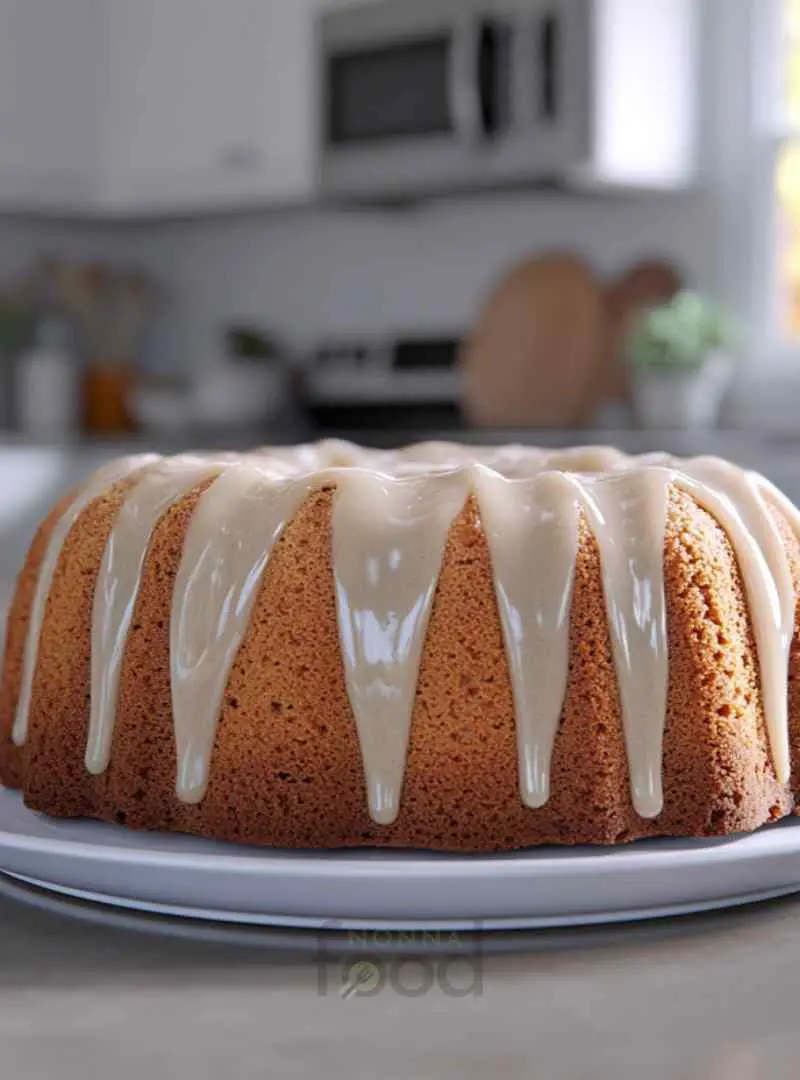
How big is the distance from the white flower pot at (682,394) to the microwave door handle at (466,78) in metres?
0.66

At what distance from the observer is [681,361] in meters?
3.46

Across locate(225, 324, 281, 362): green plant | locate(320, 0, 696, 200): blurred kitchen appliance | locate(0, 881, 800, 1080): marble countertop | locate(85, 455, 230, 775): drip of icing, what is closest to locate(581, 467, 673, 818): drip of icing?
locate(0, 881, 800, 1080): marble countertop

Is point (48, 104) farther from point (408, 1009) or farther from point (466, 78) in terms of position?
point (408, 1009)

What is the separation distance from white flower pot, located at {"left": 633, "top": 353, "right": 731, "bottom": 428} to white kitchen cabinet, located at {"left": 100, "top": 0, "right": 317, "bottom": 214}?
1.08 meters

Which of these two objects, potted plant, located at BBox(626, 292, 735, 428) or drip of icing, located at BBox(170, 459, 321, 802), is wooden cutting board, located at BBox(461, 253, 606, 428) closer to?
potted plant, located at BBox(626, 292, 735, 428)

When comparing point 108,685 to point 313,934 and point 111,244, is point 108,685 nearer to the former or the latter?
point 313,934

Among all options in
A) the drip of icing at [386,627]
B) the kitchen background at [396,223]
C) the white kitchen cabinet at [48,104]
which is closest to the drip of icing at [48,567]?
the drip of icing at [386,627]

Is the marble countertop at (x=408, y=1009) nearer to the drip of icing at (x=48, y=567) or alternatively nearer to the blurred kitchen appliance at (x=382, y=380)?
the drip of icing at (x=48, y=567)

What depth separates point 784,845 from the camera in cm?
68

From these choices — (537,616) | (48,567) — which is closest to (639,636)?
(537,616)

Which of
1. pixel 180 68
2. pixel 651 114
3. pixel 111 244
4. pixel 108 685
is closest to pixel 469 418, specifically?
pixel 651 114

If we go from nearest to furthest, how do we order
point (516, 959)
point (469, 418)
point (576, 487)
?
point (516, 959), point (576, 487), point (469, 418)

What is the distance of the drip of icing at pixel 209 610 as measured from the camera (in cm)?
78

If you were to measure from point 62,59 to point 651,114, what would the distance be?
190 cm
